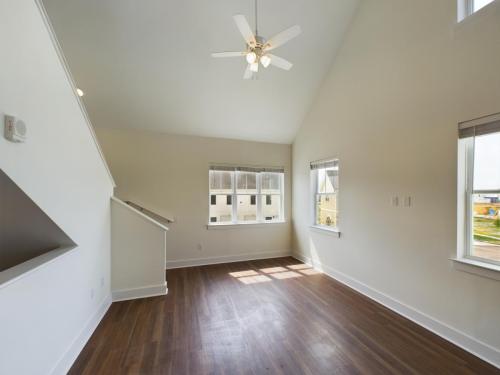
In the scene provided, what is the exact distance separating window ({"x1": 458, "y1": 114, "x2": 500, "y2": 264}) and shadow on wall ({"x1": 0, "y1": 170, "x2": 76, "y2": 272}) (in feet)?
11.6

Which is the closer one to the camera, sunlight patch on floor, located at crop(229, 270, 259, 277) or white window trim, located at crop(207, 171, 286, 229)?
sunlight patch on floor, located at crop(229, 270, 259, 277)

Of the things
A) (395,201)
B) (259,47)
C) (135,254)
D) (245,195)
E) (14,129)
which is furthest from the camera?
(245,195)

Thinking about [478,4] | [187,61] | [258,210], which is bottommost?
[258,210]

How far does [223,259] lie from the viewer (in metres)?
4.58

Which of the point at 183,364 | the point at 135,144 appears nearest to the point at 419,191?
the point at 183,364

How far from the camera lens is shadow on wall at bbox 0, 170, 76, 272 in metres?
1.47

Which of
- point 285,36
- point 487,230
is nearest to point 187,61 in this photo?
point 285,36

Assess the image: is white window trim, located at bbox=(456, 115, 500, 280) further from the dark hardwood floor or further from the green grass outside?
the dark hardwood floor

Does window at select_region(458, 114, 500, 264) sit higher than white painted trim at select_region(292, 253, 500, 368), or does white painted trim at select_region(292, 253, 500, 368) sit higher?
window at select_region(458, 114, 500, 264)

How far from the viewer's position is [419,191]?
2.47 metres

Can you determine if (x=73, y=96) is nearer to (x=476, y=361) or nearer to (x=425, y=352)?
(x=425, y=352)

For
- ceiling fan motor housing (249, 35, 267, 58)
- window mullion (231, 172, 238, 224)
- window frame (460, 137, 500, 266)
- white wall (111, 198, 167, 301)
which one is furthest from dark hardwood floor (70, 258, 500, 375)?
ceiling fan motor housing (249, 35, 267, 58)

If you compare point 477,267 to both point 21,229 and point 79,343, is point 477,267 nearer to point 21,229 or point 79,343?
point 79,343

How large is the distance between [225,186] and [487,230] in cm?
383
